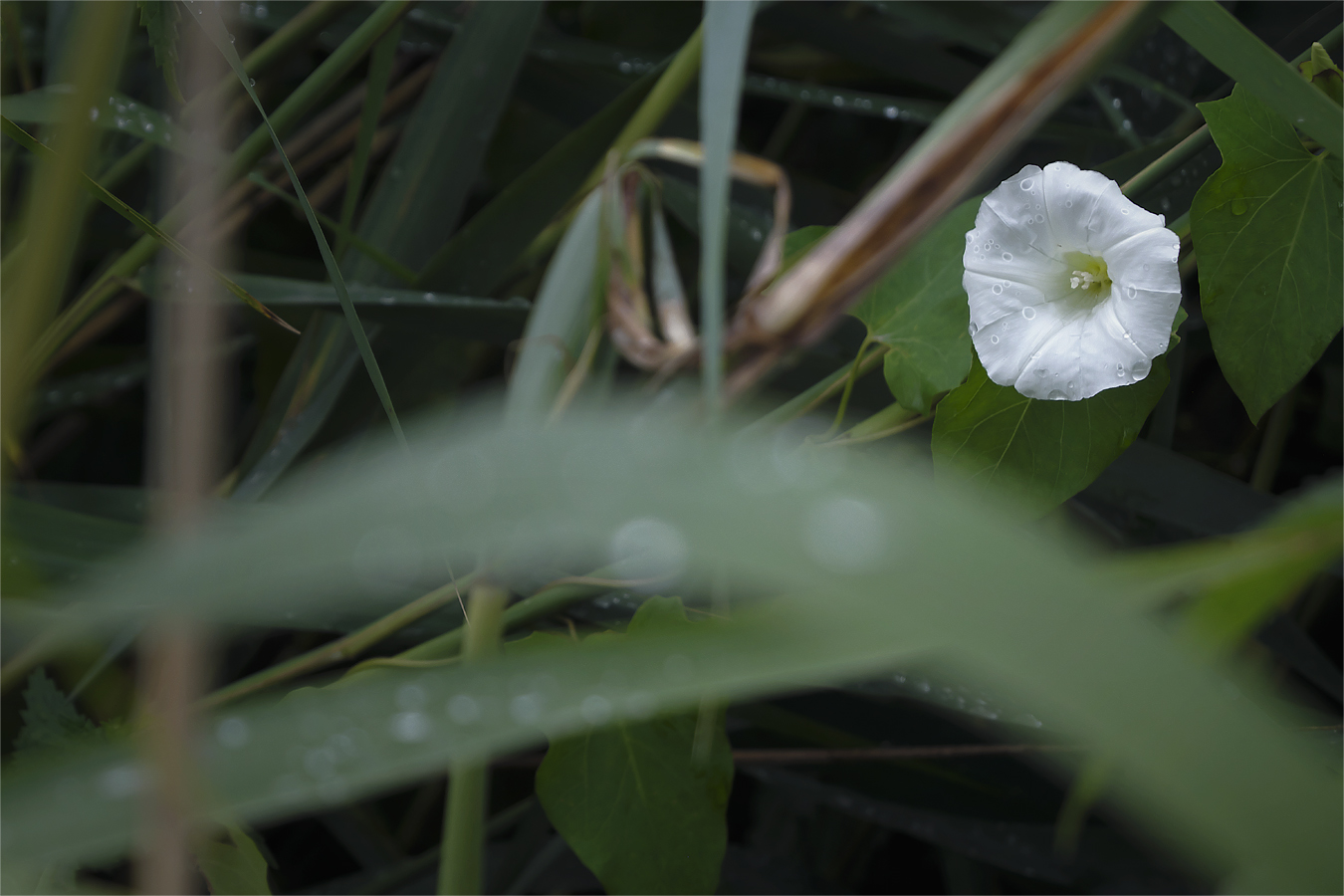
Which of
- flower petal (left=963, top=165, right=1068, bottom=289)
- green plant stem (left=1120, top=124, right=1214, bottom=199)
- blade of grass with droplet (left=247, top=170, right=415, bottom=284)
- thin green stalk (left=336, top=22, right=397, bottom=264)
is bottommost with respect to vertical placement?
flower petal (left=963, top=165, right=1068, bottom=289)

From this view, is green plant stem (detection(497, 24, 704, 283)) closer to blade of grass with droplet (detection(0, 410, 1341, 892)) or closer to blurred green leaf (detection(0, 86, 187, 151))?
blurred green leaf (detection(0, 86, 187, 151))

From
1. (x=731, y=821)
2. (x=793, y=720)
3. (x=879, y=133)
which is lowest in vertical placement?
(x=731, y=821)

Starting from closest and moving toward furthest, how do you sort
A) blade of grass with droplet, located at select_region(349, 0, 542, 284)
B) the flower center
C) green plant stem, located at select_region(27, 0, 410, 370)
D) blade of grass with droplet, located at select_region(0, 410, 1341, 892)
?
1. blade of grass with droplet, located at select_region(0, 410, 1341, 892)
2. the flower center
3. green plant stem, located at select_region(27, 0, 410, 370)
4. blade of grass with droplet, located at select_region(349, 0, 542, 284)

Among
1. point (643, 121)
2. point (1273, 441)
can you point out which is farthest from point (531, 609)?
point (1273, 441)

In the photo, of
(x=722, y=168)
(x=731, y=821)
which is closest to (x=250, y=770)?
(x=722, y=168)

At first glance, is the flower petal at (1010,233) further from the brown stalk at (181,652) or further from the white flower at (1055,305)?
the brown stalk at (181,652)

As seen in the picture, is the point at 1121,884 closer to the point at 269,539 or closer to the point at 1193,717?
the point at 1193,717

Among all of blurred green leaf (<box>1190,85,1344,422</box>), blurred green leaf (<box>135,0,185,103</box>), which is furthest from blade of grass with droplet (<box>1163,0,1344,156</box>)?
blurred green leaf (<box>135,0,185,103</box>)
